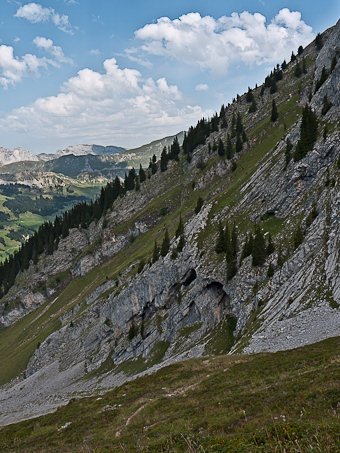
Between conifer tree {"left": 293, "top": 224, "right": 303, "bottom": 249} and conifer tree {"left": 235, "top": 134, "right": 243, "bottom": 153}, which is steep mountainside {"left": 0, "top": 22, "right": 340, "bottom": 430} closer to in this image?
conifer tree {"left": 293, "top": 224, "right": 303, "bottom": 249}

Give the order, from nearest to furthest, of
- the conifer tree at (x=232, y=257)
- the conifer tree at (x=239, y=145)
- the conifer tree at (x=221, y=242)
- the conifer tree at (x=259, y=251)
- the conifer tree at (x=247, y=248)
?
the conifer tree at (x=259, y=251) → the conifer tree at (x=247, y=248) → the conifer tree at (x=232, y=257) → the conifer tree at (x=221, y=242) → the conifer tree at (x=239, y=145)

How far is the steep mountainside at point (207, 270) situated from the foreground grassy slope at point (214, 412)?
801 cm

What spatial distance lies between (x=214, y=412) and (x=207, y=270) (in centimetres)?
4355

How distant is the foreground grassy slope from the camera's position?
12641 mm

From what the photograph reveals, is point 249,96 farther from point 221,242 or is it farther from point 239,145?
point 221,242

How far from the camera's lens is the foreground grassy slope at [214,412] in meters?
12.6

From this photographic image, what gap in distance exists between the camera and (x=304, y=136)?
6347 centimetres

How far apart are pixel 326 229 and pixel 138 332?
2032 inches

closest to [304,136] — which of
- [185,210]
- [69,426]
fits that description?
[185,210]

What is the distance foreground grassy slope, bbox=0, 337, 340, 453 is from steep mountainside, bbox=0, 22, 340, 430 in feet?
26.3

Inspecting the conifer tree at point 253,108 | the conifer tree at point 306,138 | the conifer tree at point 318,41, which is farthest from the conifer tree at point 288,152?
the conifer tree at point 318,41

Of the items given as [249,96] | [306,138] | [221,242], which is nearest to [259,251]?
[221,242]

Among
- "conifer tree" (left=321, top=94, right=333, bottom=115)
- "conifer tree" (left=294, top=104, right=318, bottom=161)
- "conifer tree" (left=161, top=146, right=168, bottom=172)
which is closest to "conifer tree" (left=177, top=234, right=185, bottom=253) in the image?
"conifer tree" (left=294, top=104, right=318, bottom=161)

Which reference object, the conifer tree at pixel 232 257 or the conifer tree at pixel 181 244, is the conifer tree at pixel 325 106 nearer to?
the conifer tree at pixel 232 257
